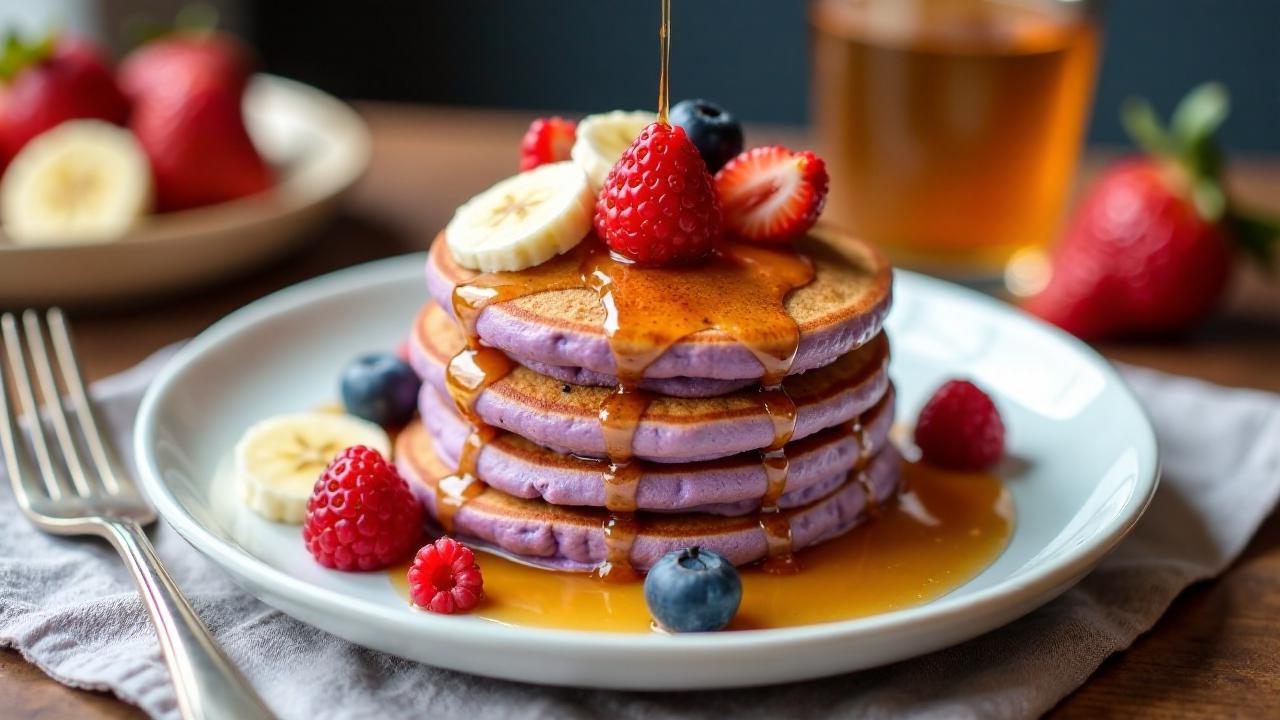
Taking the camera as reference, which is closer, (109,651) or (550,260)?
(109,651)

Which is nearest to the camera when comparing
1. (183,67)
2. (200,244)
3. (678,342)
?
Result: (678,342)

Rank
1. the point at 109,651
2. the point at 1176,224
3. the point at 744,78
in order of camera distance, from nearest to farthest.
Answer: the point at 109,651
the point at 1176,224
the point at 744,78

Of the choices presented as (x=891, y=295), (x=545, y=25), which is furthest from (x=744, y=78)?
(x=891, y=295)

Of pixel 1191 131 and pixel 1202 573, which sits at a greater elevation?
pixel 1191 131

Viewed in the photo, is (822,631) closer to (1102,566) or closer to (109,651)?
(1102,566)

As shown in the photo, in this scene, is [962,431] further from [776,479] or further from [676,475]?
[676,475]

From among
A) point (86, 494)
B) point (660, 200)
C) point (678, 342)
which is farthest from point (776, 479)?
point (86, 494)
